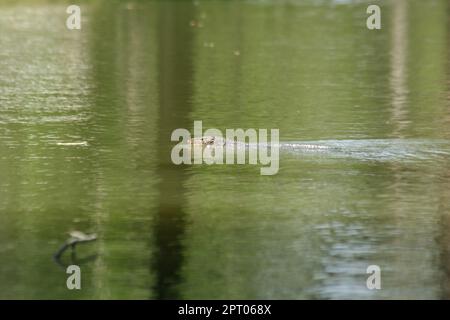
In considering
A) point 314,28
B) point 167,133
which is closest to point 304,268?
point 167,133

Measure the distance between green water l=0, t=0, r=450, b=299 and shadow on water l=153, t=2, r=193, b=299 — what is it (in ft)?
0.17

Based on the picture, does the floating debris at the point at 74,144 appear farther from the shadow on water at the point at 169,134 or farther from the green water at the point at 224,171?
the shadow on water at the point at 169,134

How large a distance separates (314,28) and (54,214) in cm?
2977

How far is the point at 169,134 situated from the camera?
2536 cm

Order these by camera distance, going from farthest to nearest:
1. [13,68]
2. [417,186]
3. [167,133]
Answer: [13,68], [167,133], [417,186]

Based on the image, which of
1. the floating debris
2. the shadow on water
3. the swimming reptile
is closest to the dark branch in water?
the shadow on water

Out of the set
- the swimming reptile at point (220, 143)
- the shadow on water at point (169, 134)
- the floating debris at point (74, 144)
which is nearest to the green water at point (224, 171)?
the shadow on water at point (169, 134)

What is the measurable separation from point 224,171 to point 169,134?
145 inches

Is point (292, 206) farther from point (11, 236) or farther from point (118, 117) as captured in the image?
point (118, 117)

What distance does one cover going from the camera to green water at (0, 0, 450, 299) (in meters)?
15.8

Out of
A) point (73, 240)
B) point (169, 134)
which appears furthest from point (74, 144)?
point (73, 240)

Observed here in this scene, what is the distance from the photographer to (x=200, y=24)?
48250mm

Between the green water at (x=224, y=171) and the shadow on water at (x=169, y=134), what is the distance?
0.17 feet

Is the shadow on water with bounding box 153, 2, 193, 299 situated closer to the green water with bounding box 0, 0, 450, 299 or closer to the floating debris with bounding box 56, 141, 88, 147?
the green water with bounding box 0, 0, 450, 299
